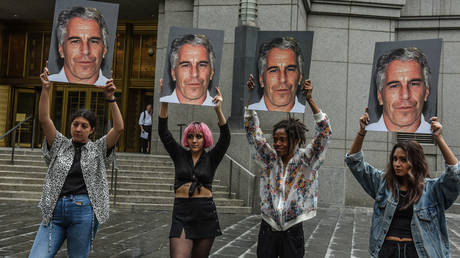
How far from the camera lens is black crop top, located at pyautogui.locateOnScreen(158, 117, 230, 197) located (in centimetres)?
423

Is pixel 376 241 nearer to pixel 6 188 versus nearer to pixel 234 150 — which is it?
pixel 234 150

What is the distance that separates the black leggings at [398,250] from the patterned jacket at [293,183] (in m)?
0.65

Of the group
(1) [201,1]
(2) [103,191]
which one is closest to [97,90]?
(1) [201,1]

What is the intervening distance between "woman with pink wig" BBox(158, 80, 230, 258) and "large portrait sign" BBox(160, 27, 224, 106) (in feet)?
2.61

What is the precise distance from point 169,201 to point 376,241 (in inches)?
340

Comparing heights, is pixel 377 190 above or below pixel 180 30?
below

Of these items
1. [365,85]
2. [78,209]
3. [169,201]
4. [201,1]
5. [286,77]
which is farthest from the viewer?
[365,85]

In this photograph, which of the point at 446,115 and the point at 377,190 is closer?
the point at 377,190

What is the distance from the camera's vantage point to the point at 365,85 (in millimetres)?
16672

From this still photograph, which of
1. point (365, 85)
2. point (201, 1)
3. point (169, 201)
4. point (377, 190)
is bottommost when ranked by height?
point (169, 201)

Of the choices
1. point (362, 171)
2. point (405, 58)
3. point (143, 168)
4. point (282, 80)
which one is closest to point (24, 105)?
point (143, 168)

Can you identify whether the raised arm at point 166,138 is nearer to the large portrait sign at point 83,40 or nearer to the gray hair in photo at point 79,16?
the large portrait sign at point 83,40

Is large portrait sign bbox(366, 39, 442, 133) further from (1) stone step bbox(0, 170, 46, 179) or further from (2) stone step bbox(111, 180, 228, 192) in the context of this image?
(1) stone step bbox(0, 170, 46, 179)

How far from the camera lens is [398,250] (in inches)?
135
